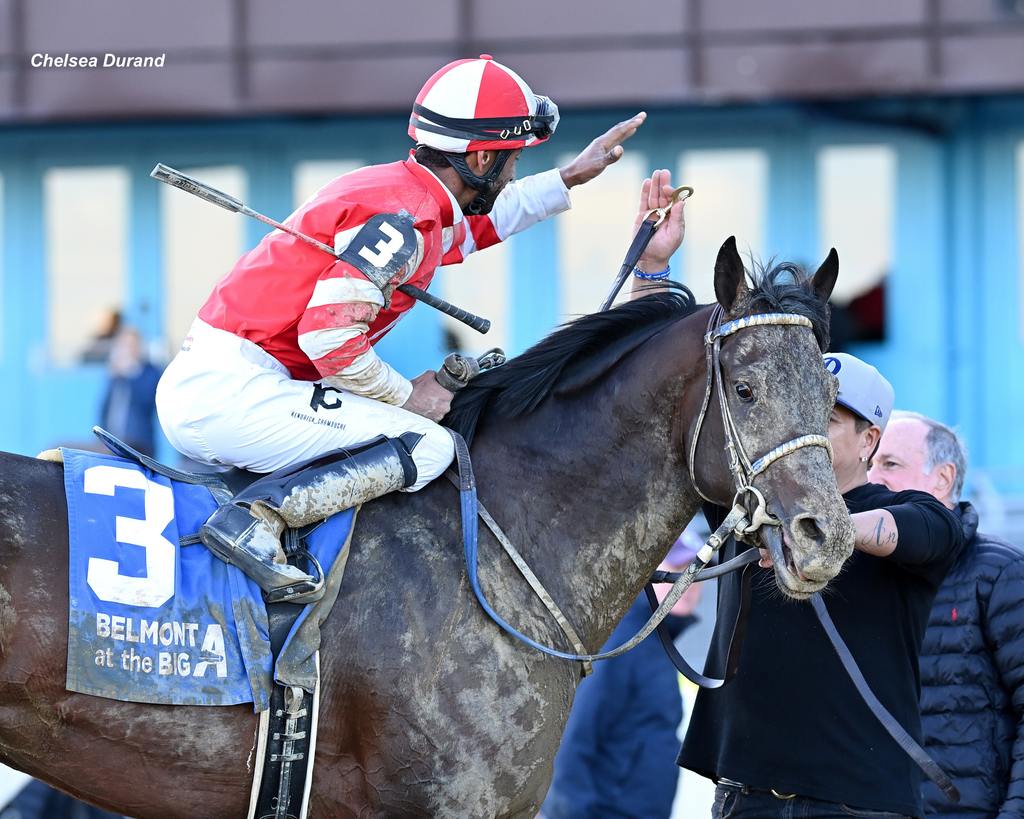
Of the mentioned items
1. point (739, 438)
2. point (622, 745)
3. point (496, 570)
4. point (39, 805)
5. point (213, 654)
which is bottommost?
point (39, 805)

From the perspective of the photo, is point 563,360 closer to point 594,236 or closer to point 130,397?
point 130,397

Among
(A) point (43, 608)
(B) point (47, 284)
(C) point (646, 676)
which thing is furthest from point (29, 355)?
(A) point (43, 608)

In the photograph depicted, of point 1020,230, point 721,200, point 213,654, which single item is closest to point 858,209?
point 721,200

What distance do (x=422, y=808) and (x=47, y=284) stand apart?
510 inches

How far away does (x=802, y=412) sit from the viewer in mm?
3328

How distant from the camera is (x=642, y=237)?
13.3 feet

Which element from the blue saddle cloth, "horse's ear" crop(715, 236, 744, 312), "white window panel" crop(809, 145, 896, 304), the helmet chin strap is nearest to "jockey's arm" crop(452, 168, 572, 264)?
the helmet chin strap

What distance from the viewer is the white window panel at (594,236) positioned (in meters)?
14.5

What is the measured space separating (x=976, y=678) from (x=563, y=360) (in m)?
1.51

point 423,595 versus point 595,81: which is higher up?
point 595,81

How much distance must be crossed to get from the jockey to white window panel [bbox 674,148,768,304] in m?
10.8

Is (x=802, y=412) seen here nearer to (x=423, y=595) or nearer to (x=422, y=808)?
(x=423, y=595)
